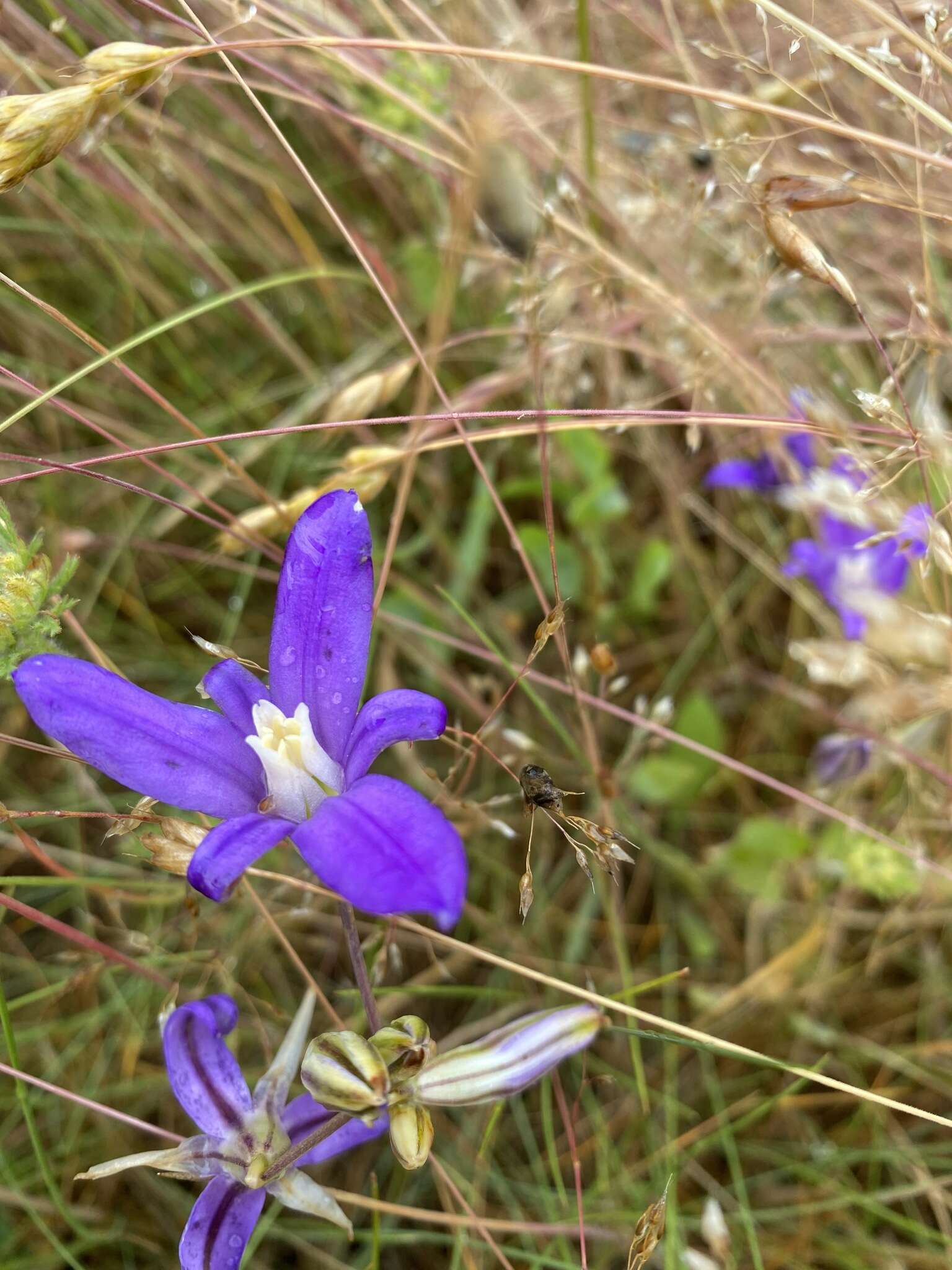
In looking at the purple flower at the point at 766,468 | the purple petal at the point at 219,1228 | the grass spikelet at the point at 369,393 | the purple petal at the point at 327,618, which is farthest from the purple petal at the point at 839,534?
the purple petal at the point at 219,1228

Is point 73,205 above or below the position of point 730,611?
above

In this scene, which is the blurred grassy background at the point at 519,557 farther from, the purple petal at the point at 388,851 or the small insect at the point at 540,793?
the purple petal at the point at 388,851

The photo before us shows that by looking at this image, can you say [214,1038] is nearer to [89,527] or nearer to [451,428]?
[451,428]

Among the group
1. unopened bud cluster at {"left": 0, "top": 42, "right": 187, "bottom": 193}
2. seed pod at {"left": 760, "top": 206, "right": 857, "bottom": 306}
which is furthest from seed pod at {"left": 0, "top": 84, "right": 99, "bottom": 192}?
seed pod at {"left": 760, "top": 206, "right": 857, "bottom": 306}

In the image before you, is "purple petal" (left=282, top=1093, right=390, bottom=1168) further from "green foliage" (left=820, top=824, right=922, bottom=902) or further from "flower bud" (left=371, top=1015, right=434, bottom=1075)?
"green foliage" (left=820, top=824, right=922, bottom=902)

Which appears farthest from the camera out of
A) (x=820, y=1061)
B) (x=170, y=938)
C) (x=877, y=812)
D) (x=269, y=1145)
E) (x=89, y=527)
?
(x=89, y=527)

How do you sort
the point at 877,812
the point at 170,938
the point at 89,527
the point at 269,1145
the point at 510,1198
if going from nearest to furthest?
the point at 269,1145
the point at 510,1198
the point at 170,938
the point at 877,812
the point at 89,527

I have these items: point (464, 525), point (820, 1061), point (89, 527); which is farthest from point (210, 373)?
point (820, 1061)
